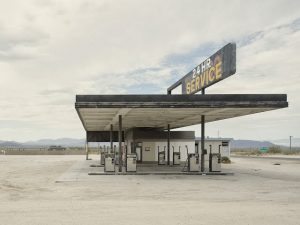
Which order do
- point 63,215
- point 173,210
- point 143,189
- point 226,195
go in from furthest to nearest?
1. point 143,189
2. point 226,195
3. point 173,210
4. point 63,215

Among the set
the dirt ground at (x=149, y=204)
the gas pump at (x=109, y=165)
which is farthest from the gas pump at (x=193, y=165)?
the dirt ground at (x=149, y=204)

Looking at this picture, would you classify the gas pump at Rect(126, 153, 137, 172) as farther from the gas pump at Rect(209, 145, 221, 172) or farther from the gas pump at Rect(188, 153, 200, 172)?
the gas pump at Rect(209, 145, 221, 172)

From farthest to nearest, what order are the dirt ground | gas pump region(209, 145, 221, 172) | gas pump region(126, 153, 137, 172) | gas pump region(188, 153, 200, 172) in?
gas pump region(209, 145, 221, 172)
gas pump region(188, 153, 200, 172)
gas pump region(126, 153, 137, 172)
the dirt ground

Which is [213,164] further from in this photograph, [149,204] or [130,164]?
[149,204]

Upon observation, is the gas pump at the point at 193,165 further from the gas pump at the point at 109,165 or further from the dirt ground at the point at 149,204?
the dirt ground at the point at 149,204

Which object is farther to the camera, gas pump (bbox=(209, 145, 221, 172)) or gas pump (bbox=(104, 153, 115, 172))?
gas pump (bbox=(209, 145, 221, 172))

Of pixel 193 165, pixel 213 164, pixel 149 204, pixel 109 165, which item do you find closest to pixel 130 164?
pixel 109 165

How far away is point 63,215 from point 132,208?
2.25 m

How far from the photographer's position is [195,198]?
49.6ft

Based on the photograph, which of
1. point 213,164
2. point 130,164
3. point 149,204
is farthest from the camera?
point 213,164

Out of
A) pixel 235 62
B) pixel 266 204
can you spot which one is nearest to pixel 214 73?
pixel 235 62

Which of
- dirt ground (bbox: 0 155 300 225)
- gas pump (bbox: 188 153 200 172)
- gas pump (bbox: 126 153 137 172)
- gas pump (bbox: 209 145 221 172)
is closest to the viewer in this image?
dirt ground (bbox: 0 155 300 225)

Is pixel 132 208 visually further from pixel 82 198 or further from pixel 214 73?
pixel 214 73

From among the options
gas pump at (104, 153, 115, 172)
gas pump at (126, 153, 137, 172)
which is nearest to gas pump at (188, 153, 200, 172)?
gas pump at (126, 153, 137, 172)
